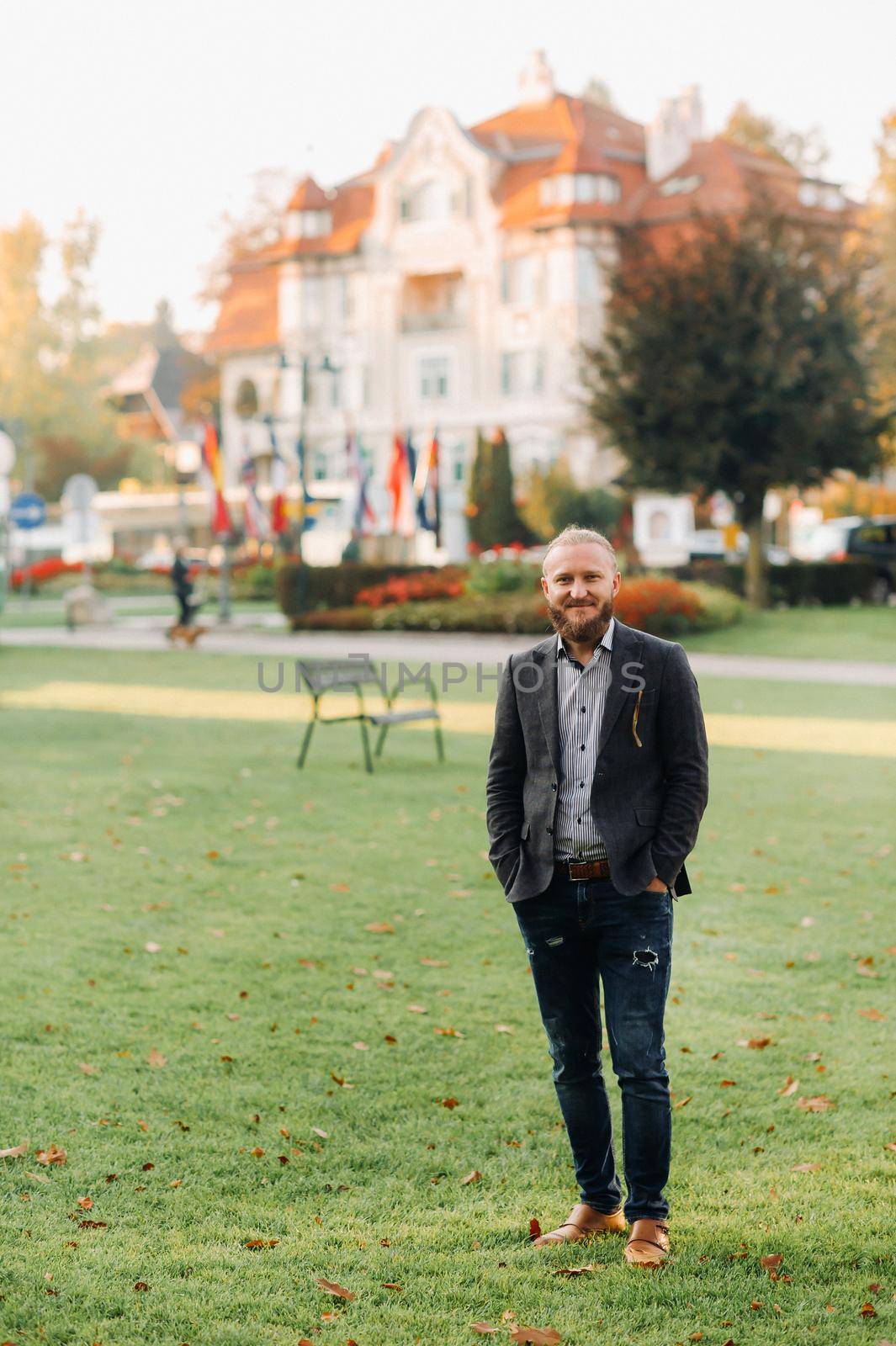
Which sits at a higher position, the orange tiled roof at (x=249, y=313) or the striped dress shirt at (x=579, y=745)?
the orange tiled roof at (x=249, y=313)

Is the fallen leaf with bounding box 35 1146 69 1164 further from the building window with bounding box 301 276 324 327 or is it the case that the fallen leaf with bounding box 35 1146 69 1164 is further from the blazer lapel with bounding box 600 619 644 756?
the building window with bounding box 301 276 324 327

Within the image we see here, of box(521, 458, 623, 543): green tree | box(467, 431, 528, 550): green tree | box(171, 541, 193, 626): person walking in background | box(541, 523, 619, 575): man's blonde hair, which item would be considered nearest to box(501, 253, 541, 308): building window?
box(467, 431, 528, 550): green tree

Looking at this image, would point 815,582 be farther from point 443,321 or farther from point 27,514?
point 443,321

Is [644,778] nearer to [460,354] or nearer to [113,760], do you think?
[113,760]

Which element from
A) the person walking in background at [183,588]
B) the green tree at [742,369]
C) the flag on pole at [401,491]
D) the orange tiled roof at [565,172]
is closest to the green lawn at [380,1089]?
the person walking in background at [183,588]

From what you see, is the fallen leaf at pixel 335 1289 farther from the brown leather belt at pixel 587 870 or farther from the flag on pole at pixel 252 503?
A: the flag on pole at pixel 252 503

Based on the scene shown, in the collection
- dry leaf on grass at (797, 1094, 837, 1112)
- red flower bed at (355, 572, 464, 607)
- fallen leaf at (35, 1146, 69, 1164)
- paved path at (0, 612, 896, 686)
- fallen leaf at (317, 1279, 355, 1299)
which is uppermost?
red flower bed at (355, 572, 464, 607)

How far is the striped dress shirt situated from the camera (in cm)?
432

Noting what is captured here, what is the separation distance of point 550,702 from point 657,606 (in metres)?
24.8

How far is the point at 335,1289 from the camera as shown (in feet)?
13.9

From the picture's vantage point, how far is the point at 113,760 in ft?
48.2

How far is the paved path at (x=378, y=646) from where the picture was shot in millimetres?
24359

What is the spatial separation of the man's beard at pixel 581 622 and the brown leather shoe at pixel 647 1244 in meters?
1.65

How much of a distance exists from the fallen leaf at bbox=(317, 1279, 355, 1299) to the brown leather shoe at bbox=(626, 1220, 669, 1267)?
2.57 ft
